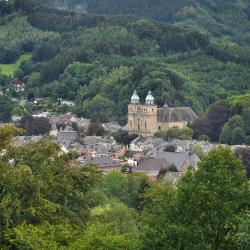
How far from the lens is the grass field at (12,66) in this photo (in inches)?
7170

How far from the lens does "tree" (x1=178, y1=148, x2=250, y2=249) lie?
91.8 feet

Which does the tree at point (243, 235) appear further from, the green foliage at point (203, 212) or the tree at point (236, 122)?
the tree at point (236, 122)

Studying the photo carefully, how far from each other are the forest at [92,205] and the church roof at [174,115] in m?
76.1

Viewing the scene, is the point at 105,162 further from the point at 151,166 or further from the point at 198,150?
the point at 198,150

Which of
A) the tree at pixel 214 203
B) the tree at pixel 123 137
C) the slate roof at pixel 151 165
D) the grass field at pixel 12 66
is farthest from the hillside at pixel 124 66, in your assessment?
the tree at pixel 214 203

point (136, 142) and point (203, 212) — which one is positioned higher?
point (203, 212)

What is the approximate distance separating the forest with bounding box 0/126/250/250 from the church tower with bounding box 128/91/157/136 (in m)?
75.1

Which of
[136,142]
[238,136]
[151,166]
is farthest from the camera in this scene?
[238,136]

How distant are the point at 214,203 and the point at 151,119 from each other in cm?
9227

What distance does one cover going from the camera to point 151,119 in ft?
394

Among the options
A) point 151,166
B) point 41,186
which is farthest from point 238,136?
point 41,186

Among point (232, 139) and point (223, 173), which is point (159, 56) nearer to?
point (232, 139)

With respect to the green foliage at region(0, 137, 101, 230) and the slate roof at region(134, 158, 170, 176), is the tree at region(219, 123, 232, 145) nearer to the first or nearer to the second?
the slate roof at region(134, 158, 170, 176)

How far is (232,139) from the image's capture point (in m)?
111
